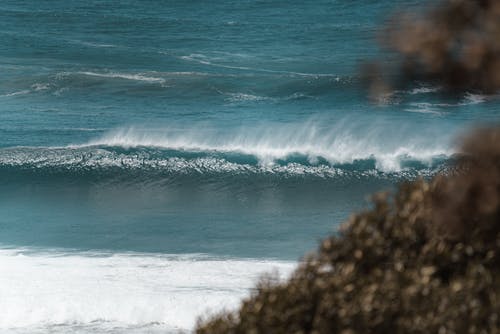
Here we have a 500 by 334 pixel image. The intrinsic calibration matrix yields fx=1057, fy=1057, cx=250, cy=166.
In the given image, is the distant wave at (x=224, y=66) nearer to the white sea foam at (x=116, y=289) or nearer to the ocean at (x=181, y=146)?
the ocean at (x=181, y=146)

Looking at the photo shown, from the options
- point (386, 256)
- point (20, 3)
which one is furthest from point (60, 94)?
point (386, 256)

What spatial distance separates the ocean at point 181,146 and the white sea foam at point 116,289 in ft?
0.09

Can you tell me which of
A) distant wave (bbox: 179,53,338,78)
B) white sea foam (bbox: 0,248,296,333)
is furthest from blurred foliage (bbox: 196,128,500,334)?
distant wave (bbox: 179,53,338,78)

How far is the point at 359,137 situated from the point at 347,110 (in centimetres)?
333

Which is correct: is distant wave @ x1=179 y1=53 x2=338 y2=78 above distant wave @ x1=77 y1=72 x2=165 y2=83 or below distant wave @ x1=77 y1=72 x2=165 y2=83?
above

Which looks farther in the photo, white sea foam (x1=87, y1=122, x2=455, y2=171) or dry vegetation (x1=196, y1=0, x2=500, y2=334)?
white sea foam (x1=87, y1=122, x2=455, y2=171)

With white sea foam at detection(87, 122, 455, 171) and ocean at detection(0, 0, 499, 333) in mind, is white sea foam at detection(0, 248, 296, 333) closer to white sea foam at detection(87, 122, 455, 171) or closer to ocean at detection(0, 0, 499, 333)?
ocean at detection(0, 0, 499, 333)

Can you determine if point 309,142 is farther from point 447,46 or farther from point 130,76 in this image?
point 447,46

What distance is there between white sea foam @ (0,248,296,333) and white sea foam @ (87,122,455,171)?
7.62 meters

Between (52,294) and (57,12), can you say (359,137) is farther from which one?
(57,12)

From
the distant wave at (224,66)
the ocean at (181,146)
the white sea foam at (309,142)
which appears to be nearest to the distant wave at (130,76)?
the ocean at (181,146)

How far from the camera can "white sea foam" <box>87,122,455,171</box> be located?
2219 centimetres

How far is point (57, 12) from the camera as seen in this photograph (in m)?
38.2

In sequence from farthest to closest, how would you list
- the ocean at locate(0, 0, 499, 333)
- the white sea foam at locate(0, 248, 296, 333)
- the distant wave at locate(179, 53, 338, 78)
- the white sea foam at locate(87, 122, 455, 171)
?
the distant wave at locate(179, 53, 338, 78) < the white sea foam at locate(87, 122, 455, 171) < the ocean at locate(0, 0, 499, 333) < the white sea foam at locate(0, 248, 296, 333)
